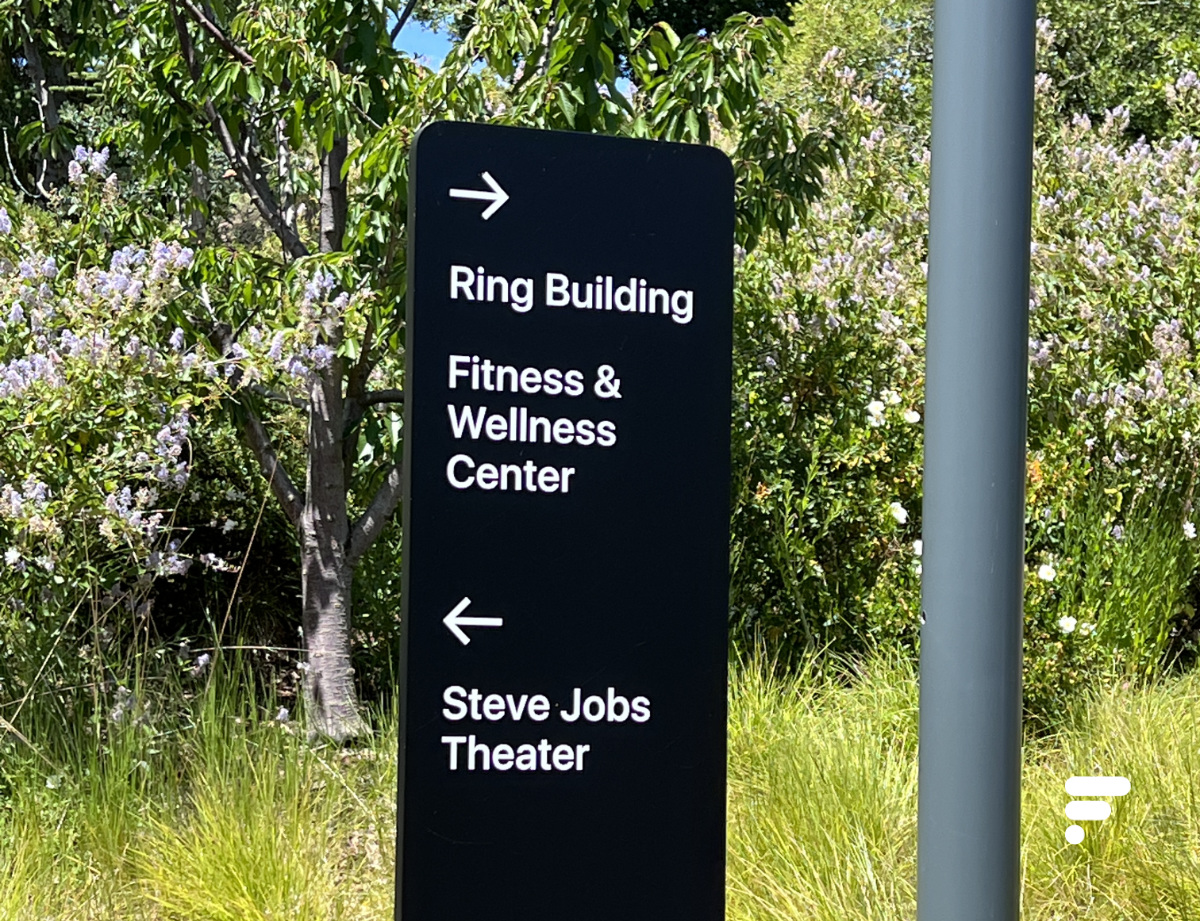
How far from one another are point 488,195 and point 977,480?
97cm

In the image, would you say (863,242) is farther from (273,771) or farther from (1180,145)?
(273,771)

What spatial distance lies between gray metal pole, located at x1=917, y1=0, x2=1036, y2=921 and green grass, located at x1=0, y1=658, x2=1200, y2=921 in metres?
1.25

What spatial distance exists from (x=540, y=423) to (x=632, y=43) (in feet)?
10.2

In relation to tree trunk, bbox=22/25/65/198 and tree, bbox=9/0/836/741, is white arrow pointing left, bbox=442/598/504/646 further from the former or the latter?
tree trunk, bbox=22/25/65/198

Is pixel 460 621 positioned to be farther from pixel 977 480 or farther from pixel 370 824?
pixel 370 824

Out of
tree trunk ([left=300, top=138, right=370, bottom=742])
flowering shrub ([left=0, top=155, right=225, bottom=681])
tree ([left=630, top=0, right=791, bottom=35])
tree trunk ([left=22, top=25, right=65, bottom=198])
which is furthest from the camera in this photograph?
tree ([left=630, top=0, right=791, bottom=35])

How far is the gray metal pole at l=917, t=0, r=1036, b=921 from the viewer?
224 centimetres

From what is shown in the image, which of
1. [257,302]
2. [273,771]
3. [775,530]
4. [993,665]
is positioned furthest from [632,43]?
[993,665]

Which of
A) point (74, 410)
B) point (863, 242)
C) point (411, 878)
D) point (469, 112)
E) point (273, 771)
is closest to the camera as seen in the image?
point (411, 878)

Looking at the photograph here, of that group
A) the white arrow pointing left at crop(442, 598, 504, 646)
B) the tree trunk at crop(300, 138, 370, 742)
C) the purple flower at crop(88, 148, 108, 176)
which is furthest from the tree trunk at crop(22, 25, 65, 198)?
the white arrow pointing left at crop(442, 598, 504, 646)

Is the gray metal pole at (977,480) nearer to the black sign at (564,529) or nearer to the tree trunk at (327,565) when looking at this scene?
the black sign at (564,529)

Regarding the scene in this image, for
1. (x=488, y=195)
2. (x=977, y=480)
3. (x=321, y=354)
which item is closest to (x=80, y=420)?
(x=321, y=354)

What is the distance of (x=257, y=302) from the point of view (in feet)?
16.2

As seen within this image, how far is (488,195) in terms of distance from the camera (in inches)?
84.4
